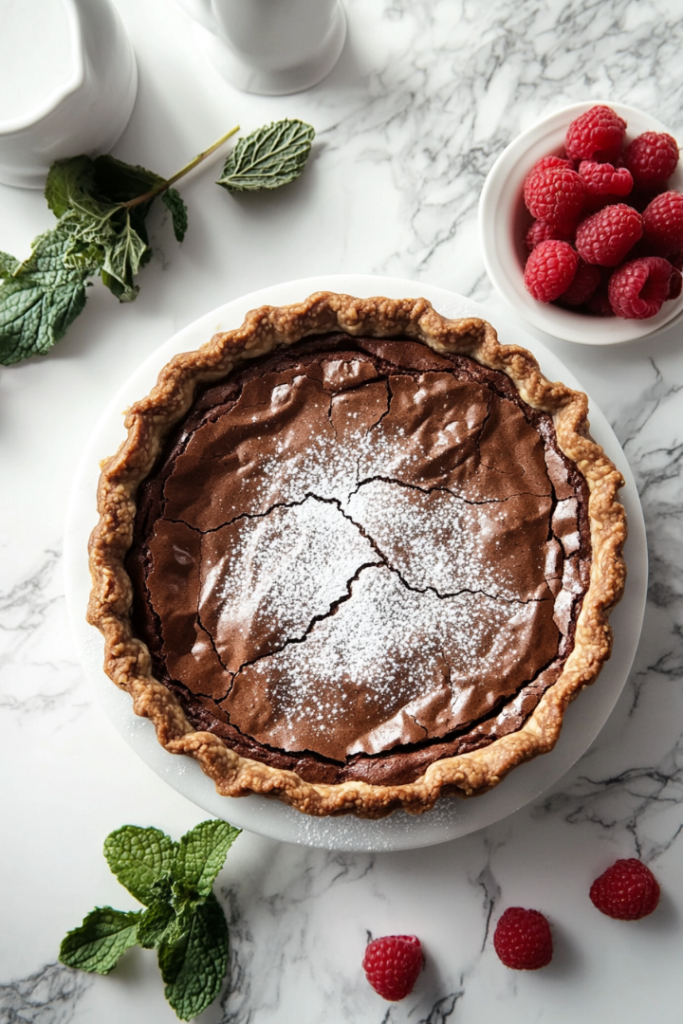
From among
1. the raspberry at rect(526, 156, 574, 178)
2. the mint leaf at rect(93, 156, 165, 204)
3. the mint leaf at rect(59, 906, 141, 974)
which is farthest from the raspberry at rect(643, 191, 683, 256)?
the mint leaf at rect(59, 906, 141, 974)

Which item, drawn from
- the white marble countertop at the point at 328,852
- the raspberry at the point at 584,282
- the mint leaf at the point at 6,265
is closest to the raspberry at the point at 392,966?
the white marble countertop at the point at 328,852

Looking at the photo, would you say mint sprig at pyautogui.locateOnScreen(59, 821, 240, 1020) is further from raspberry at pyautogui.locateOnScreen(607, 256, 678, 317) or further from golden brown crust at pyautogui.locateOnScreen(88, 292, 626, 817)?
raspberry at pyautogui.locateOnScreen(607, 256, 678, 317)

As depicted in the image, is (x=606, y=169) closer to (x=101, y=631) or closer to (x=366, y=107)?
(x=366, y=107)

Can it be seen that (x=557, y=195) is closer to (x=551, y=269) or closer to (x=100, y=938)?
(x=551, y=269)

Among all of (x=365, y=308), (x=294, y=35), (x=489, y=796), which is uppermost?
(x=294, y=35)

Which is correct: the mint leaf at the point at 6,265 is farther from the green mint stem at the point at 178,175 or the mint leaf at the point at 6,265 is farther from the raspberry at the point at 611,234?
the raspberry at the point at 611,234

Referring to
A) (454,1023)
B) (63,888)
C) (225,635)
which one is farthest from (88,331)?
(454,1023)
